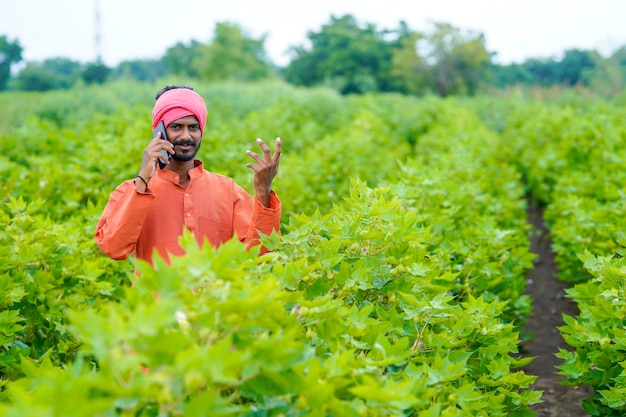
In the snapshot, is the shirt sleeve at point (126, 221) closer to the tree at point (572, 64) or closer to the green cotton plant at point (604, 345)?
the green cotton plant at point (604, 345)

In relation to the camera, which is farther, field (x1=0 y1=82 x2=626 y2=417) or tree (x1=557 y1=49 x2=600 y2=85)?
tree (x1=557 y1=49 x2=600 y2=85)

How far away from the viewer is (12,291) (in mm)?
3570

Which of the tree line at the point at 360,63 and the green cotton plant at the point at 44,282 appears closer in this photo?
the green cotton plant at the point at 44,282

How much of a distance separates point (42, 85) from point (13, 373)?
56.5 meters

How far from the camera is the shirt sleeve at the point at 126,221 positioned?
9.40ft

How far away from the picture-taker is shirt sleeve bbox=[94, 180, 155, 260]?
287 cm

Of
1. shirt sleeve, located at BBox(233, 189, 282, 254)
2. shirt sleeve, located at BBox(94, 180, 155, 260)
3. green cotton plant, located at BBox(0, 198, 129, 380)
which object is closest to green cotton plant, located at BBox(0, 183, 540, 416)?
shirt sleeve, located at BBox(233, 189, 282, 254)

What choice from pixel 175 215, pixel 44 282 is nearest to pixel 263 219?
pixel 175 215

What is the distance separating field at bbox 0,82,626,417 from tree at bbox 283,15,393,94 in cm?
5055

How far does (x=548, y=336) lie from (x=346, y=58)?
56031 mm

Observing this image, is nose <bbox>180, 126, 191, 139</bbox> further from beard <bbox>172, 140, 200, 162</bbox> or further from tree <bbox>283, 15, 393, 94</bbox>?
tree <bbox>283, 15, 393, 94</bbox>

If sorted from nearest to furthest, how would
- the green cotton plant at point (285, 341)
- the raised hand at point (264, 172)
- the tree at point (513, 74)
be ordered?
1. the green cotton plant at point (285, 341)
2. the raised hand at point (264, 172)
3. the tree at point (513, 74)

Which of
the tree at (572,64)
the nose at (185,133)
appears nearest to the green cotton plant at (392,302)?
the nose at (185,133)

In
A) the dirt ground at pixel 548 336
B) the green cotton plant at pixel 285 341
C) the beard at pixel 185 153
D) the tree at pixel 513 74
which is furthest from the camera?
the tree at pixel 513 74
